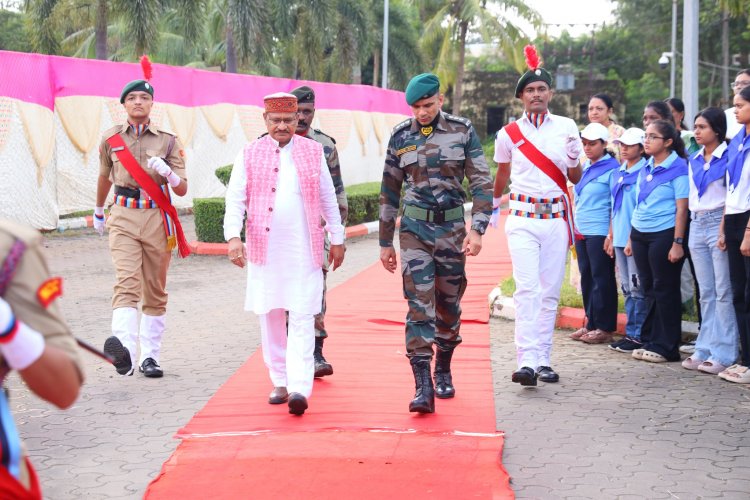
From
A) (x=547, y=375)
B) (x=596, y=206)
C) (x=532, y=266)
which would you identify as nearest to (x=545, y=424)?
(x=547, y=375)

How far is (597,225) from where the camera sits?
8680mm

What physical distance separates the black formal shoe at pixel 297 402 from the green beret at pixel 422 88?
1.85 metres

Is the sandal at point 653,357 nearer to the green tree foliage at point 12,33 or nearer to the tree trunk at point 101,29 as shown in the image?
the tree trunk at point 101,29

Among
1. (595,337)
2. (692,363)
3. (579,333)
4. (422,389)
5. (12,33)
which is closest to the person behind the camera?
(422,389)

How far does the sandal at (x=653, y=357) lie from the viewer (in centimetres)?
802

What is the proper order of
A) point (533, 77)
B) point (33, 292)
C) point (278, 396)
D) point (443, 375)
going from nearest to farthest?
1. point (33, 292)
2. point (278, 396)
3. point (443, 375)
4. point (533, 77)

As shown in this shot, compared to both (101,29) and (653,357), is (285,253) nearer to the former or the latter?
(653,357)

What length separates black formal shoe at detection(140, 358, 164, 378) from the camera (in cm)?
746

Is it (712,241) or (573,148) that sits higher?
(573,148)

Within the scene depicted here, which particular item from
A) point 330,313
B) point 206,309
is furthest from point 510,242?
point 206,309

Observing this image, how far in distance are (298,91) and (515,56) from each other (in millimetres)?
34831

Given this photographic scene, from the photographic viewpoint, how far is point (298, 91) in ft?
23.7

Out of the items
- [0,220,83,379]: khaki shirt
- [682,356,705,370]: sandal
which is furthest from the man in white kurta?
[0,220,83,379]: khaki shirt

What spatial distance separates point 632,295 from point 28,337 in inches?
269
